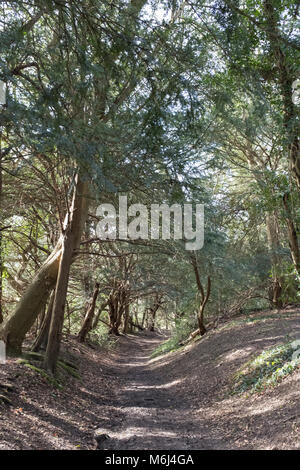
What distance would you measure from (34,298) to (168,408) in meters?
3.83

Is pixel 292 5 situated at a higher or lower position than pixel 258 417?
higher

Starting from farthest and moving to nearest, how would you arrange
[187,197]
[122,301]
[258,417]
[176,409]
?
[122,301] → [176,409] → [187,197] → [258,417]

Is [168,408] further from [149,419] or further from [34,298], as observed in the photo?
[34,298]

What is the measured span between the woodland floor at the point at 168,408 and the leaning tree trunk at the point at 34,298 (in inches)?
27.0

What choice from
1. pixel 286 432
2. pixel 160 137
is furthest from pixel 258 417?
pixel 160 137

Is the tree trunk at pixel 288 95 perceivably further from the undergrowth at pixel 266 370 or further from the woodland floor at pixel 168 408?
the woodland floor at pixel 168 408

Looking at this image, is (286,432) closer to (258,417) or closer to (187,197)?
(258,417)

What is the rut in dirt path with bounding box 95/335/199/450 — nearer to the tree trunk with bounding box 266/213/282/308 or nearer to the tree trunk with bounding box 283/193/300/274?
the tree trunk with bounding box 283/193/300/274

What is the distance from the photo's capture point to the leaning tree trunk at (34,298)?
850cm

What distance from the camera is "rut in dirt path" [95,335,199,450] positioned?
203 inches

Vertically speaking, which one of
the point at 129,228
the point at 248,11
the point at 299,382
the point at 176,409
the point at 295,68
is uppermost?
the point at 248,11

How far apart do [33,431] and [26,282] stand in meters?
9.23

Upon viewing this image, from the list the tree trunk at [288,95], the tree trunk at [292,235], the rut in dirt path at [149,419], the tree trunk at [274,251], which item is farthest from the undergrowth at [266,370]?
the tree trunk at [274,251]

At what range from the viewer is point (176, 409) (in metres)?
7.49
